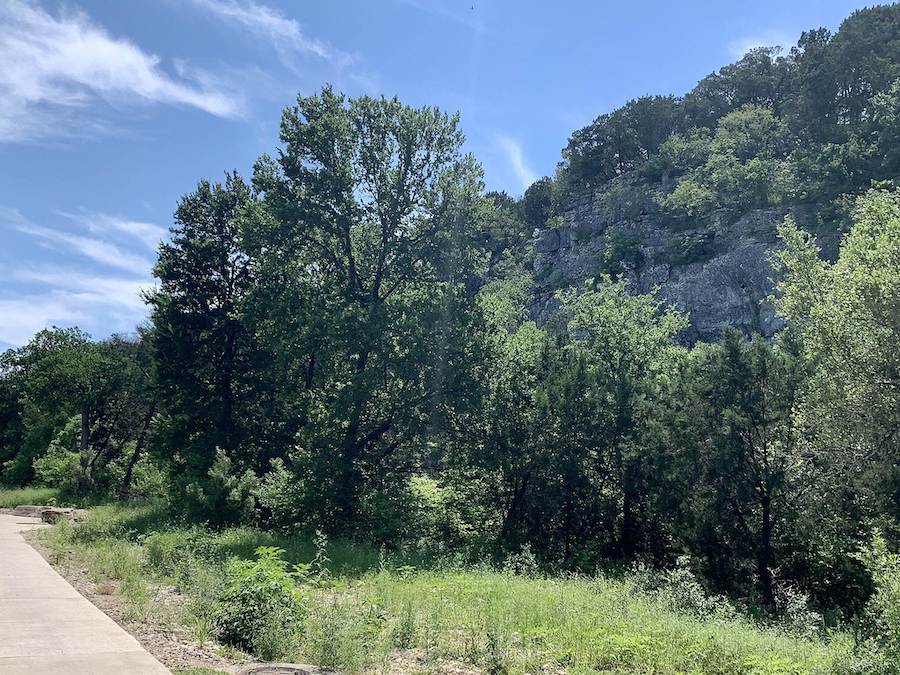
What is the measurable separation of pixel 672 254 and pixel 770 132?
23466 mm

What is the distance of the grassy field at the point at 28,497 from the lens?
1190 inches

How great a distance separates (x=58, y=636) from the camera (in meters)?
7.14

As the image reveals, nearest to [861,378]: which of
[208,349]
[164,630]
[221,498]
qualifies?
[164,630]

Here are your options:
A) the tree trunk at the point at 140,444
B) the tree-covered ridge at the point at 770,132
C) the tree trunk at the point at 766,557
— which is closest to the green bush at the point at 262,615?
the tree trunk at the point at 766,557

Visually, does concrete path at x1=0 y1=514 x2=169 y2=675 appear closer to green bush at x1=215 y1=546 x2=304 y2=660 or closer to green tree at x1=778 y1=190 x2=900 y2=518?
green bush at x1=215 y1=546 x2=304 y2=660

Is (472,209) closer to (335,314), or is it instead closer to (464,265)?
(464,265)

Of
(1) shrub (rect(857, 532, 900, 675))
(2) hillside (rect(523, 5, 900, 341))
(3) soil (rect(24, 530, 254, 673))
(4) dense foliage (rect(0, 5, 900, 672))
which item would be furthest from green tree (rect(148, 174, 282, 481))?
(2) hillside (rect(523, 5, 900, 341))

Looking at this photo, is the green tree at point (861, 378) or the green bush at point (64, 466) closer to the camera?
the green tree at point (861, 378)

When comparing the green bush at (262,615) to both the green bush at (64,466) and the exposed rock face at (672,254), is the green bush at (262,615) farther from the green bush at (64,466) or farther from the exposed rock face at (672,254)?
the exposed rock face at (672,254)

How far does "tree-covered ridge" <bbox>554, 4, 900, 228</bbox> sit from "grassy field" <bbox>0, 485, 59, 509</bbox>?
55.5m

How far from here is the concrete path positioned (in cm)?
604

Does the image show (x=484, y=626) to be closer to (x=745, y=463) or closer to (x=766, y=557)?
(x=745, y=463)

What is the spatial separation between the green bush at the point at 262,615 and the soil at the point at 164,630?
9.8 inches

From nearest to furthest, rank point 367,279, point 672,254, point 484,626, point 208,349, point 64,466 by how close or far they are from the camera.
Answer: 1. point 484,626
2. point 367,279
3. point 208,349
4. point 64,466
5. point 672,254
